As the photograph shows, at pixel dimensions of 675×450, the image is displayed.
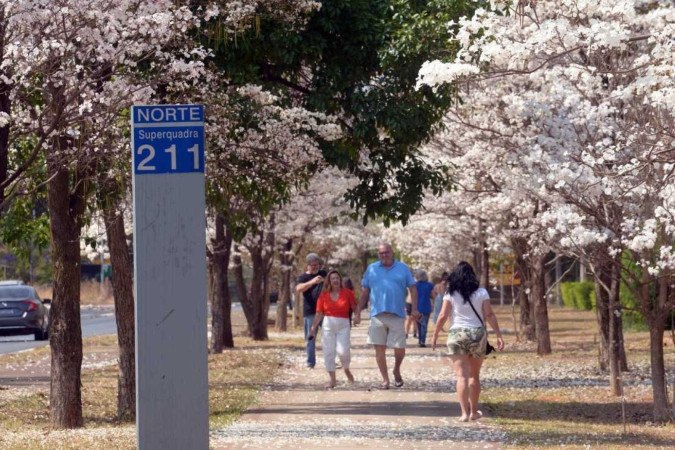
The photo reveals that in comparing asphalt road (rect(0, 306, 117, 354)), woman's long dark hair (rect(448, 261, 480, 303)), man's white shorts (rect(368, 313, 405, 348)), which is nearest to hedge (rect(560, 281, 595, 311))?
asphalt road (rect(0, 306, 117, 354))

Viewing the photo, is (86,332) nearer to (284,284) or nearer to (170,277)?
(284,284)

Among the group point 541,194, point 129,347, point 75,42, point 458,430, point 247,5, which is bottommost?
point 458,430

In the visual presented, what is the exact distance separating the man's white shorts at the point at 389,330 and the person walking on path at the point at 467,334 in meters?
2.98

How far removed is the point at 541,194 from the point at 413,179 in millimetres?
2429

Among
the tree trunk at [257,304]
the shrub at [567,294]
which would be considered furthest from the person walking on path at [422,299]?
the shrub at [567,294]

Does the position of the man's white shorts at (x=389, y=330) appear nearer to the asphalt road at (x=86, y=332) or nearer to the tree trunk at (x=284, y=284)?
the asphalt road at (x=86, y=332)

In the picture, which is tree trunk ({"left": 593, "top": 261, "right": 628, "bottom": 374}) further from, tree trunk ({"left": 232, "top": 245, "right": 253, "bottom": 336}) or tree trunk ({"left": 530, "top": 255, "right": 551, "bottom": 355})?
tree trunk ({"left": 232, "top": 245, "right": 253, "bottom": 336})

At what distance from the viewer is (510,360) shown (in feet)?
77.5

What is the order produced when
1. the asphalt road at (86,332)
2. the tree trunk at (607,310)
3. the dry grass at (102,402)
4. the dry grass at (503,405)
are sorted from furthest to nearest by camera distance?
the asphalt road at (86,332), the tree trunk at (607,310), the dry grass at (503,405), the dry grass at (102,402)

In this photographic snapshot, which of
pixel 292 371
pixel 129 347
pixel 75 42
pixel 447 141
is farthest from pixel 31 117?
pixel 447 141

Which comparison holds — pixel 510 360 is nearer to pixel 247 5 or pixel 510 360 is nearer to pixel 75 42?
pixel 247 5

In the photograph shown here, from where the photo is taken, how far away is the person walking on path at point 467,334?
13344mm

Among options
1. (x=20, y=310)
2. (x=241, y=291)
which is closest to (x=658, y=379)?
(x=241, y=291)

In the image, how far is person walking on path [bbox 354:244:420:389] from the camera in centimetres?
1656
